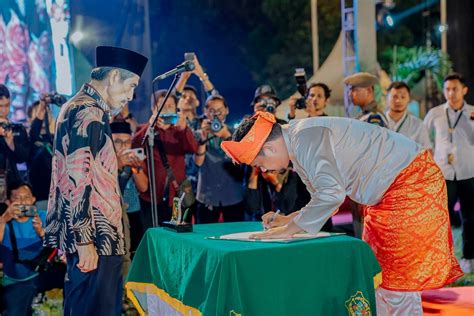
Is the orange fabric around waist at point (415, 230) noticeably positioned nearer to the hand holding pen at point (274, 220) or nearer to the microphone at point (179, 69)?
the hand holding pen at point (274, 220)

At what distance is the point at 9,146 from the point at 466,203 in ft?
12.1

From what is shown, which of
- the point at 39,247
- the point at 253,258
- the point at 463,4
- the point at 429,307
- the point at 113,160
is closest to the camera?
the point at 253,258

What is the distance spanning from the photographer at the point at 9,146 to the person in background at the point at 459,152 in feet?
11.1

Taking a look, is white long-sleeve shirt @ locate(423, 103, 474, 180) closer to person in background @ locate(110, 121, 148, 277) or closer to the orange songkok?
person in background @ locate(110, 121, 148, 277)

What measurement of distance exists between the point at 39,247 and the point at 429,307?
2549 mm

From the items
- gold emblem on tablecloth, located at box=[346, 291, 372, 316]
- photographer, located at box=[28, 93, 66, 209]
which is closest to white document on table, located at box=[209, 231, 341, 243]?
gold emblem on tablecloth, located at box=[346, 291, 372, 316]

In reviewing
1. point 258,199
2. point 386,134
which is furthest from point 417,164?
point 258,199

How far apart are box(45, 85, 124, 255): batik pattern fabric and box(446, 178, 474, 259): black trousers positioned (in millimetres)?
3412

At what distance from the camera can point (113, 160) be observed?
2717 millimetres

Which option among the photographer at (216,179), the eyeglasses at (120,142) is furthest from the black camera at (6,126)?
the photographer at (216,179)

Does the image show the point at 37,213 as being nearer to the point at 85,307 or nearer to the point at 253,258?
the point at 85,307

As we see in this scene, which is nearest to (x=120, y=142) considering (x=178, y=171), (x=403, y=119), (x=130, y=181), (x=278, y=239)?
(x=130, y=181)

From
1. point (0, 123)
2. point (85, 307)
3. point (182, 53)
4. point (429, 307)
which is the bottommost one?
point (429, 307)

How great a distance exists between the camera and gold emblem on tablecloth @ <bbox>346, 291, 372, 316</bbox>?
7.52 feet
